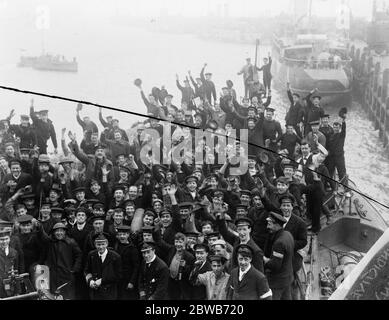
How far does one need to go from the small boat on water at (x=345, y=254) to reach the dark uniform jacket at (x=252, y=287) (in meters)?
0.42

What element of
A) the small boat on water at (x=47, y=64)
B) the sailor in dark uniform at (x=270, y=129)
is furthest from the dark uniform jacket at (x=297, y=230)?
the small boat on water at (x=47, y=64)

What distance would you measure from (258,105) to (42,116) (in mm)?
2781

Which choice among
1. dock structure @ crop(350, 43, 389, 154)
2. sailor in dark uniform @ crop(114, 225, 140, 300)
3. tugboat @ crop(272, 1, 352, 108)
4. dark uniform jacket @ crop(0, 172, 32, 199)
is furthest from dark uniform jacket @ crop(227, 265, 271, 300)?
tugboat @ crop(272, 1, 352, 108)

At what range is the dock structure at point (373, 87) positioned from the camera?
1270 centimetres

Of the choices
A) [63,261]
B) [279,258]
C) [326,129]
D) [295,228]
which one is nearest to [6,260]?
[63,261]

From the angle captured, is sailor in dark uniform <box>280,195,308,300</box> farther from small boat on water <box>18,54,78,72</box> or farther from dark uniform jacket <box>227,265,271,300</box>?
small boat on water <box>18,54,78,72</box>

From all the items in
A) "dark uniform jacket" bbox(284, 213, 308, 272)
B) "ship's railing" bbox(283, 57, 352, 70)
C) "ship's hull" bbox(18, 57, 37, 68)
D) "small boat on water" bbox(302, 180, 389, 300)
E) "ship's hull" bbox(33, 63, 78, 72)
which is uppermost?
"ship's railing" bbox(283, 57, 352, 70)

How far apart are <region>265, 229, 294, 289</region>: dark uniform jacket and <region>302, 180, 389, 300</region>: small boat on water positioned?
0.36m

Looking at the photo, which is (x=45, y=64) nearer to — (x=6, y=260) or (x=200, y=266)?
(x=6, y=260)

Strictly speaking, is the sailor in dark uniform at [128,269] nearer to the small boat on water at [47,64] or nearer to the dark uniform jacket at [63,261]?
the dark uniform jacket at [63,261]

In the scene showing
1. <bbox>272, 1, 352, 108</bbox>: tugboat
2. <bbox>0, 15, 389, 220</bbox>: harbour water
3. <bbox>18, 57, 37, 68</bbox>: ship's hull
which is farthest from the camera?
<bbox>18, 57, 37, 68</bbox>: ship's hull

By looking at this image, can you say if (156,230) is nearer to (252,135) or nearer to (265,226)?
(265,226)

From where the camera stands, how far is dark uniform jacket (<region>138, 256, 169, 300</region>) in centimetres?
388
